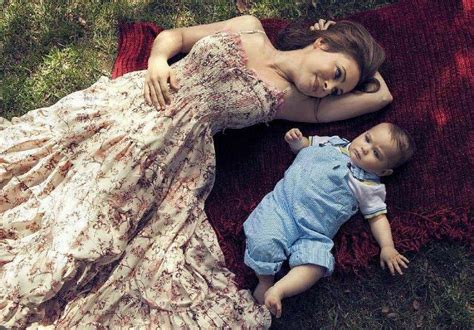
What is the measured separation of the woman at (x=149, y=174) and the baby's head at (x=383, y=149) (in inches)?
10.0

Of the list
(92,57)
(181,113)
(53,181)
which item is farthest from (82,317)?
(92,57)

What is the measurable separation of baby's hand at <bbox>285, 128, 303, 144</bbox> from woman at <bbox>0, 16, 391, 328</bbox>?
95 mm

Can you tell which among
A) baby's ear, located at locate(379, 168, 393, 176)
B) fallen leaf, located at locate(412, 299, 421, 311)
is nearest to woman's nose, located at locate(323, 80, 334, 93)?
baby's ear, located at locate(379, 168, 393, 176)

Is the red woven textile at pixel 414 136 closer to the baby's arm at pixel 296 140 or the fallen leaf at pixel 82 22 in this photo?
the baby's arm at pixel 296 140

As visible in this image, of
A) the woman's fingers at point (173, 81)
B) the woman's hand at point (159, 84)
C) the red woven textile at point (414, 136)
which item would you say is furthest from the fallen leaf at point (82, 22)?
the woman's fingers at point (173, 81)

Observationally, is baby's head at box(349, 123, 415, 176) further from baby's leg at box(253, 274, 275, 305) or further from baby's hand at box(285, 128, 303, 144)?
baby's leg at box(253, 274, 275, 305)

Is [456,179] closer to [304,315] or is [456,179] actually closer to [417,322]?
[417,322]

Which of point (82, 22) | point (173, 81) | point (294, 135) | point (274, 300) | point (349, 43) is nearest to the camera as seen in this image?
point (274, 300)

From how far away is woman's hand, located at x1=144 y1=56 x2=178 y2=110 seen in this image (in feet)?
10.0

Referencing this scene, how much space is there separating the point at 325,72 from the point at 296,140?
467 millimetres

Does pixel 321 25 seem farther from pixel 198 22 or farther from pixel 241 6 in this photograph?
pixel 198 22

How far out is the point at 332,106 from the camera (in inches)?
126

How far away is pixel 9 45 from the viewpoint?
11.9 feet

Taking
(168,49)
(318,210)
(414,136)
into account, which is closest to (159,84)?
(168,49)
